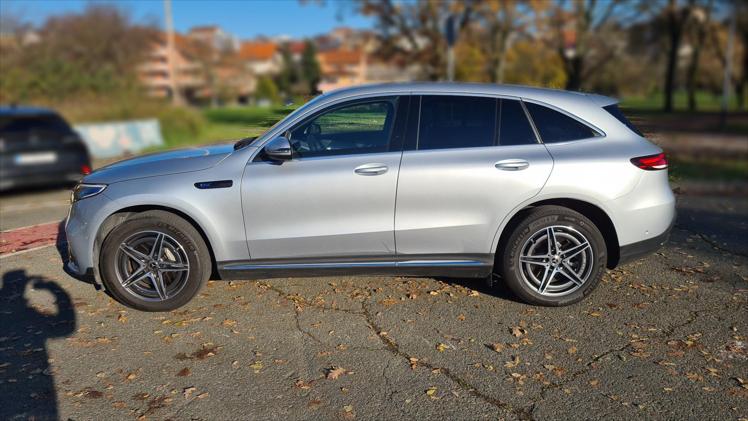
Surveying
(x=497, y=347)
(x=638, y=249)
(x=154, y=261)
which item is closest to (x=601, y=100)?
(x=638, y=249)

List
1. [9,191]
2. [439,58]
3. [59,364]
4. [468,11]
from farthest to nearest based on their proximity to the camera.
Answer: [439,58], [468,11], [9,191], [59,364]

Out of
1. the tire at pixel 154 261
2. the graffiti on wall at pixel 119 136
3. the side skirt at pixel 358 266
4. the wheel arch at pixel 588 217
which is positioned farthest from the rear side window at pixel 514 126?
the graffiti on wall at pixel 119 136

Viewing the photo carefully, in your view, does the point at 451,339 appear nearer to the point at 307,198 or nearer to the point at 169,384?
the point at 307,198

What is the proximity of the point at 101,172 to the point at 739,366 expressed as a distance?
466 centimetres

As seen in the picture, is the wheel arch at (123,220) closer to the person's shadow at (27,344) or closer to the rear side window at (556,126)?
the person's shadow at (27,344)

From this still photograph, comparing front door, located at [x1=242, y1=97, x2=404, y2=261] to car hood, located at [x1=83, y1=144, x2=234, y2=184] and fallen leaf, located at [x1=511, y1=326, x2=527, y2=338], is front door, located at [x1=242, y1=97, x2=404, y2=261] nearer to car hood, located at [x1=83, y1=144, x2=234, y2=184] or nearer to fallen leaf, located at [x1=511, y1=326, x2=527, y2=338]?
car hood, located at [x1=83, y1=144, x2=234, y2=184]

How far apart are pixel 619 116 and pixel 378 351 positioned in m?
2.63

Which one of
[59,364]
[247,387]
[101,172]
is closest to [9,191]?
[101,172]

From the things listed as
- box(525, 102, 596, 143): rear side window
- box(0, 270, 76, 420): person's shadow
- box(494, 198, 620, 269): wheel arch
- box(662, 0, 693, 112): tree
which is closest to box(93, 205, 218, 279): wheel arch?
box(0, 270, 76, 420): person's shadow

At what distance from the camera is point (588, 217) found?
181 inches

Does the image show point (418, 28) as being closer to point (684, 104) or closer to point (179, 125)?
point (179, 125)

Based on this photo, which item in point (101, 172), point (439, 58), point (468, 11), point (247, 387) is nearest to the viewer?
point (247, 387)

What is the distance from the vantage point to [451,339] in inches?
158

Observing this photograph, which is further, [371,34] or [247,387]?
[371,34]
